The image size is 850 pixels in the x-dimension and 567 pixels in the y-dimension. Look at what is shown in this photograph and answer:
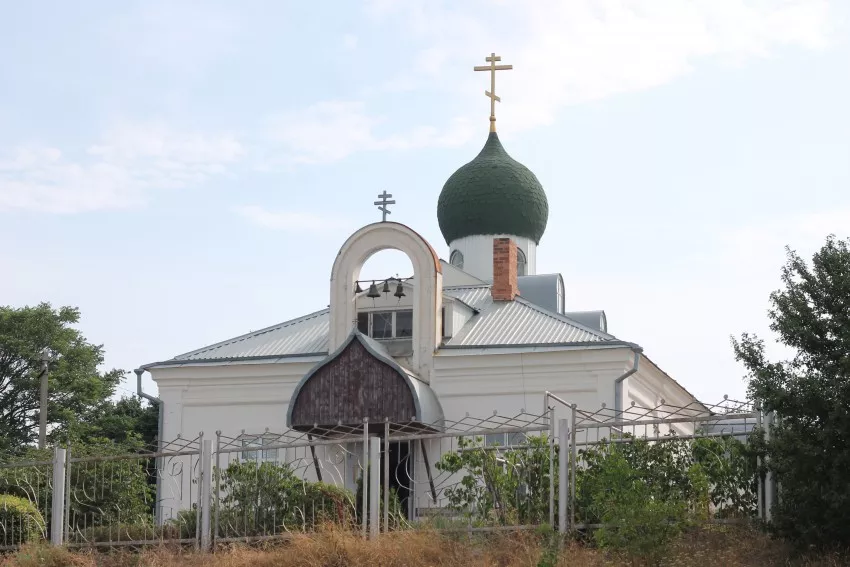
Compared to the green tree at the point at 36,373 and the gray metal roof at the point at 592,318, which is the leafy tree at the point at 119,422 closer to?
the green tree at the point at 36,373

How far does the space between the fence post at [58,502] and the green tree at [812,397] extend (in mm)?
7457

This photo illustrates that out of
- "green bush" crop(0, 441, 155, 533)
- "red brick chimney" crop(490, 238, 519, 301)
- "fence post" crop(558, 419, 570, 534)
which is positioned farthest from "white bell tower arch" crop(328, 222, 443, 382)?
"fence post" crop(558, 419, 570, 534)

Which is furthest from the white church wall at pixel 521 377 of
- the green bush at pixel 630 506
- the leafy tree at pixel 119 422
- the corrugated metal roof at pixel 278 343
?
the leafy tree at pixel 119 422

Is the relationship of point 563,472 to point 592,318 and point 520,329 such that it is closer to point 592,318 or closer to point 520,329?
point 520,329

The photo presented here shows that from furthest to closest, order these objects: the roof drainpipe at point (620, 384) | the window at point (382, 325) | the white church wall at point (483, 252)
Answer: the white church wall at point (483, 252) → the window at point (382, 325) → the roof drainpipe at point (620, 384)

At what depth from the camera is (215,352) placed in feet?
75.8

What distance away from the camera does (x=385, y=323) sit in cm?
2248

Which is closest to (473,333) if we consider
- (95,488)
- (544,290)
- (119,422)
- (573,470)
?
(544,290)

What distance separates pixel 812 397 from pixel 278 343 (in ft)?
42.6

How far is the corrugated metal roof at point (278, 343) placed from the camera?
2278 centimetres

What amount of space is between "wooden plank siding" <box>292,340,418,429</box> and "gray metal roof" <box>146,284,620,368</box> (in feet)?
5.59

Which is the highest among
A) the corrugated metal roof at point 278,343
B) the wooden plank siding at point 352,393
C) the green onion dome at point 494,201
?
the green onion dome at point 494,201

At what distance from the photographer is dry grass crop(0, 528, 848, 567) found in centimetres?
1169

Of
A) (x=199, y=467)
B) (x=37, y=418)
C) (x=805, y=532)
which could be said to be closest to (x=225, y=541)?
(x=199, y=467)
